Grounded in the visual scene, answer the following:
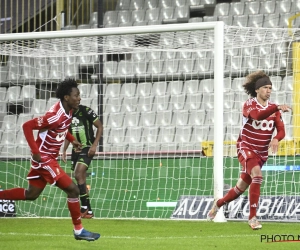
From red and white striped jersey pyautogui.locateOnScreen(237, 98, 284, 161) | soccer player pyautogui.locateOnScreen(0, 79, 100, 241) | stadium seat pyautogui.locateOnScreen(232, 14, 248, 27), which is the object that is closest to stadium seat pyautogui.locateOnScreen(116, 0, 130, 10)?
stadium seat pyautogui.locateOnScreen(232, 14, 248, 27)

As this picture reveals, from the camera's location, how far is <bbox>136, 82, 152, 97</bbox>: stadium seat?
50.0 ft

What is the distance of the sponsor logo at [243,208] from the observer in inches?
445

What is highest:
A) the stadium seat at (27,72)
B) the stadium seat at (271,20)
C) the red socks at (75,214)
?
the stadium seat at (271,20)

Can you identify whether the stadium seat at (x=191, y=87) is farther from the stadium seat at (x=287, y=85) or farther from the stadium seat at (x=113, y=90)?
the stadium seat at (x=287, y=85)

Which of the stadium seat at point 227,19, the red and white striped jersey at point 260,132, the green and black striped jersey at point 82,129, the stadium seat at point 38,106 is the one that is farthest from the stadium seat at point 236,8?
the red and white striped jersey at point 260,132

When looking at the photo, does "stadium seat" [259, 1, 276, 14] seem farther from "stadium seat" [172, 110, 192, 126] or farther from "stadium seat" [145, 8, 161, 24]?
"stadium seat" [172, 110, 192, 126]

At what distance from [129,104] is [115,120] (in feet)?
1.92

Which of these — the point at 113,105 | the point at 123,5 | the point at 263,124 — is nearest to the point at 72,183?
the point at 263,124

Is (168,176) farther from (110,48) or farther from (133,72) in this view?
(133,72)

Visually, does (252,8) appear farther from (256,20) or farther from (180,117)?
(180,117)

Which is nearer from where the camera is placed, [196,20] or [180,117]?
[180,117]

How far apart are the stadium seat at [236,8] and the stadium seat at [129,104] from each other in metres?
3.85

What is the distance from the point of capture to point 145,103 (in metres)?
15.4

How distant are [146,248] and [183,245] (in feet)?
1.53
